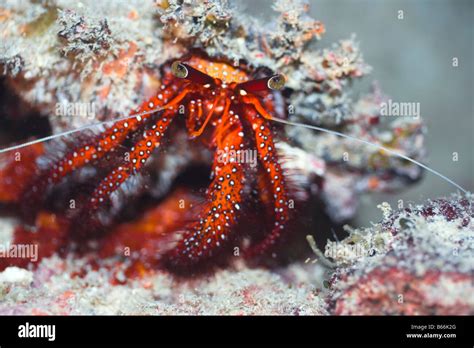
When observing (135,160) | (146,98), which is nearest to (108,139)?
(135,160)

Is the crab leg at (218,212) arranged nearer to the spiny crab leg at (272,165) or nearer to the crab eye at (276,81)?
the spiny crab leg at (272,165)

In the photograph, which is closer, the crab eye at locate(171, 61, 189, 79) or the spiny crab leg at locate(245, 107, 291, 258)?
the crab eye at locate(171, 61, 189, 79)

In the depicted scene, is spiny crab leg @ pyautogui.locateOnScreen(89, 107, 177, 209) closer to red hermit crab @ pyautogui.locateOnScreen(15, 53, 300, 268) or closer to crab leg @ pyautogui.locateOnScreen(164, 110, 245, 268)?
red hermit crab @ pyautogui.locateOnScreen(15, 53, 300, 268)

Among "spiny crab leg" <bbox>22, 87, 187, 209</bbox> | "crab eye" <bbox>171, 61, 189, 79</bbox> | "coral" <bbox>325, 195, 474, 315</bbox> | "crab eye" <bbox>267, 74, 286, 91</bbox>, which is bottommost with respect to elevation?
"coral" <bbox>325, 195, 474, 315</bbox>

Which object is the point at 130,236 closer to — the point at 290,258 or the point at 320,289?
the point at 290,258

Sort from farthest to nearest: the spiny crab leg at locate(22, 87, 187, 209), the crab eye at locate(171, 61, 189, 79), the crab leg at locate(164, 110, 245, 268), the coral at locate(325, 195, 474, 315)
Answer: the spiny crab leg at locate(22, 87, 187, 209)
the crab leg at locate(164, 110, 245, 268)
the crab eye at locate(171, 61, 189, 79)
the coral at locate(325, 195, 474, 315)

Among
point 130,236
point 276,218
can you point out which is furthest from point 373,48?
point 130,236

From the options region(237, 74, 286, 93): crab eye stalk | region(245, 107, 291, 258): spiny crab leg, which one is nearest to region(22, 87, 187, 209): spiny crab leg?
region(237, 74, 286, 93): crab eye stalk

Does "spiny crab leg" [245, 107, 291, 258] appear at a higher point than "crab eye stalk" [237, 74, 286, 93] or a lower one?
lower
